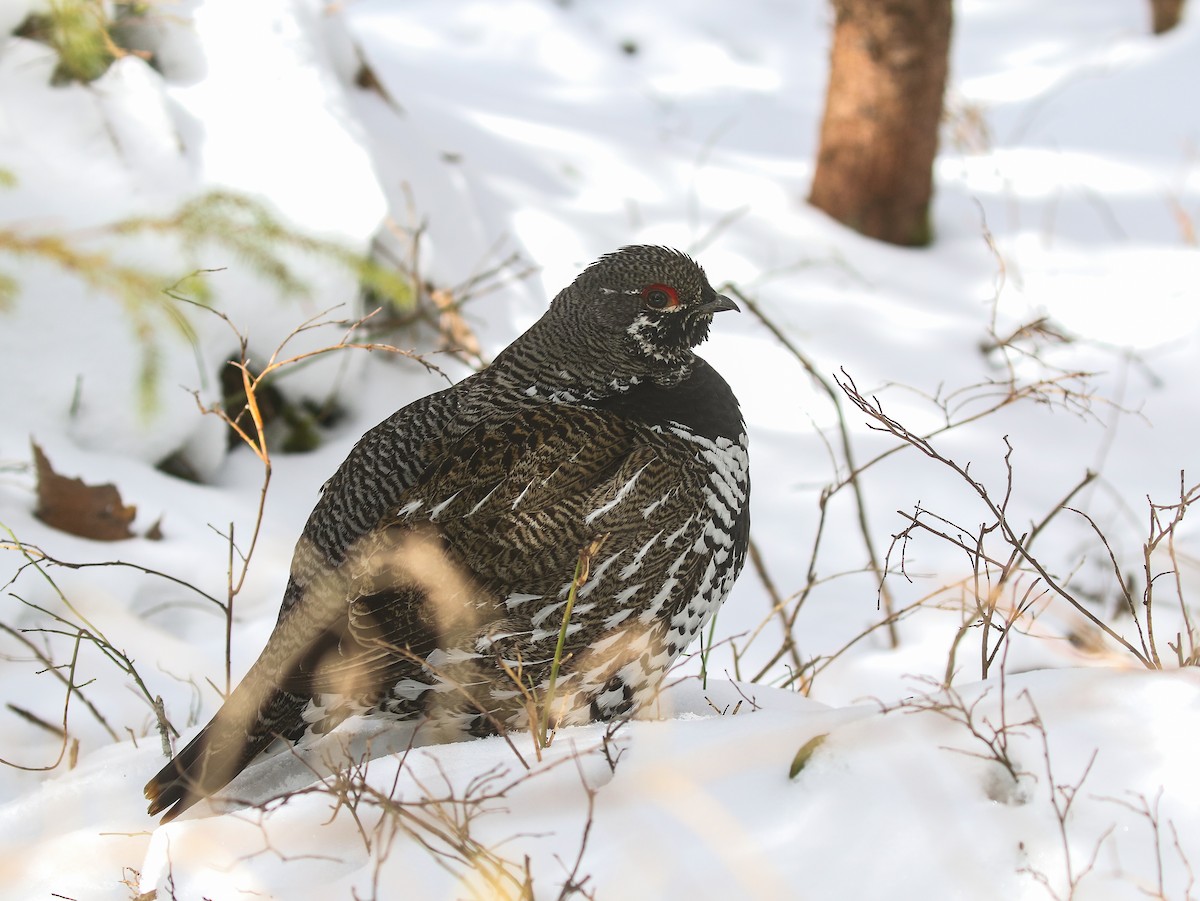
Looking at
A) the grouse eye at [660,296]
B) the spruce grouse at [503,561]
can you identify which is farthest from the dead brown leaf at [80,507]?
the grouse eye at [660,296]

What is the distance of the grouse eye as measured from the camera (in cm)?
282

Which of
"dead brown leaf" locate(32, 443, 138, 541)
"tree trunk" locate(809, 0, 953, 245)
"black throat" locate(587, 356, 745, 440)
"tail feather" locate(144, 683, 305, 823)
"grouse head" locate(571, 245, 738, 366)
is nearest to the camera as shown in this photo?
Answer: "tail feather" locate(144, 683, 305, 823)

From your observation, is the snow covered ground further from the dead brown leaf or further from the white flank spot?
the white flank spot

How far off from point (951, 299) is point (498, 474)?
4574 millimetres

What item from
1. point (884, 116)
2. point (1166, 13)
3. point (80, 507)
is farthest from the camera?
point (1166, 13)

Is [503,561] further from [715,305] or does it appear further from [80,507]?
[80,507]

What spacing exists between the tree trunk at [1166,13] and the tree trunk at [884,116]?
4703mm

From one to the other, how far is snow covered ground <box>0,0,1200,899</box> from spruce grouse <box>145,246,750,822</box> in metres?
0.18

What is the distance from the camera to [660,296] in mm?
2828

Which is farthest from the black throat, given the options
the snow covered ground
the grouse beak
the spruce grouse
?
the snow covered ground

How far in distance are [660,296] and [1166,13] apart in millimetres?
9010

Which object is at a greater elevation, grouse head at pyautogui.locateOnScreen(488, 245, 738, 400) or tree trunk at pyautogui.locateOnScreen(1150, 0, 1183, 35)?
tree trunk at pyautogui.locateOnScreen(1150, 0, 1183, 35)

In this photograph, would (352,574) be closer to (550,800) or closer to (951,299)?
(550,800)

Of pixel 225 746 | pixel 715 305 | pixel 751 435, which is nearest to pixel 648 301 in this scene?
pixel 715 305
